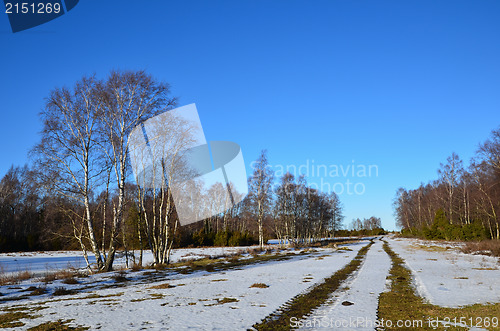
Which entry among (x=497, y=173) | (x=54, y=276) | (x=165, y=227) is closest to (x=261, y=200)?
(x=165, y=227)

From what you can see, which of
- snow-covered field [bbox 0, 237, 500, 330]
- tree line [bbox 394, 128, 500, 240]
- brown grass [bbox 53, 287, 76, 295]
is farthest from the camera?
tree line [bbox 394, 128, 500, 240]

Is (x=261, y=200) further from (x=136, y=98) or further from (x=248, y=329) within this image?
(x=248, y=329)

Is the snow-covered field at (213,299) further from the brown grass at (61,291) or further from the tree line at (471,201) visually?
the tree line at (471,201)

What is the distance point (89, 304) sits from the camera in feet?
26.2
